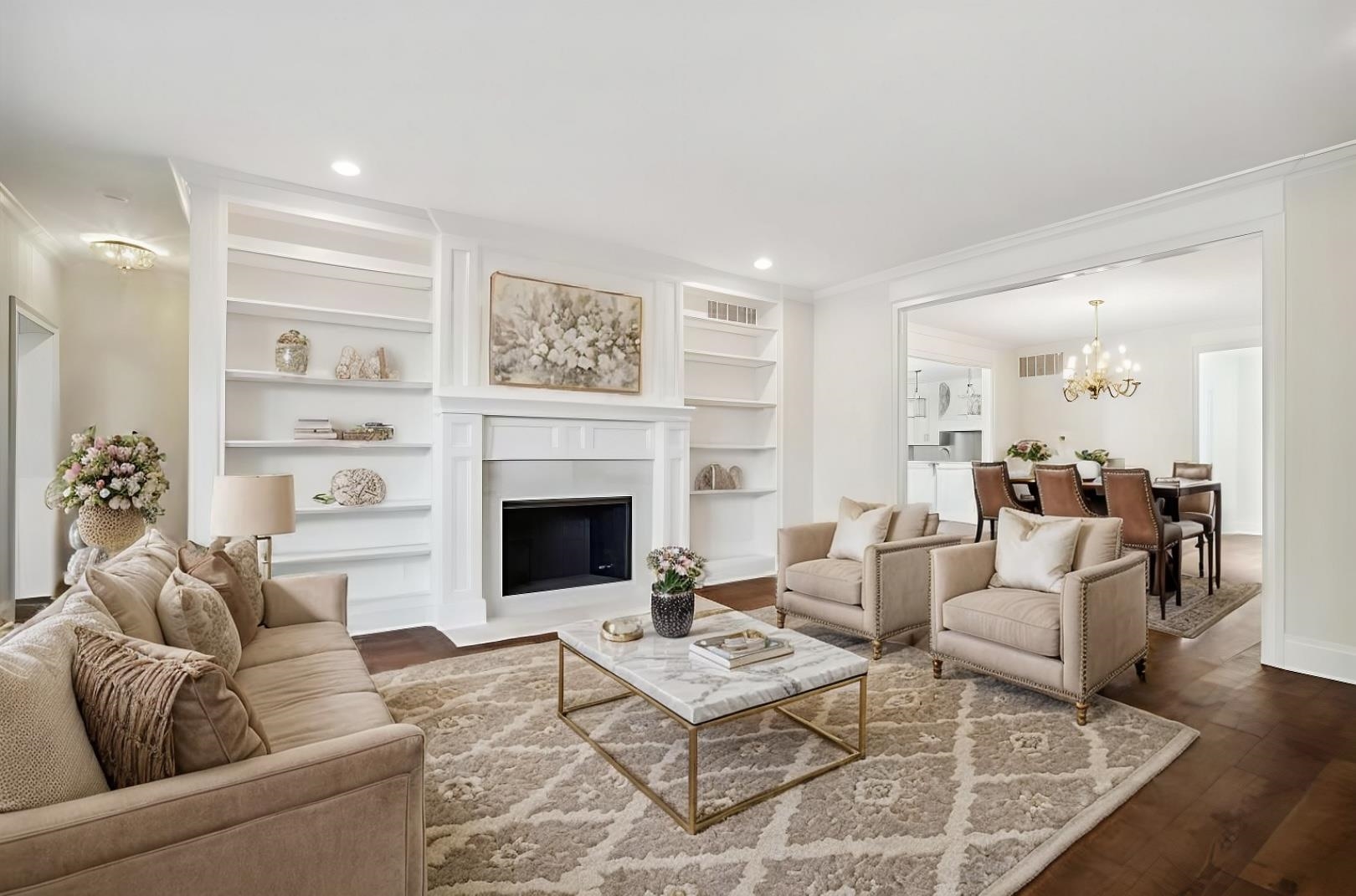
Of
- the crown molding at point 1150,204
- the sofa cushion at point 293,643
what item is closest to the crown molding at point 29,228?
the sofa cushion at point 293,643

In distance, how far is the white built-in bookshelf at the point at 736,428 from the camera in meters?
5.90

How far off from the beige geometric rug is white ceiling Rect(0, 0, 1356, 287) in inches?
102

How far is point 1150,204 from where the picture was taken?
3.93 m

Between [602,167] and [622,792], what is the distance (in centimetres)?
296

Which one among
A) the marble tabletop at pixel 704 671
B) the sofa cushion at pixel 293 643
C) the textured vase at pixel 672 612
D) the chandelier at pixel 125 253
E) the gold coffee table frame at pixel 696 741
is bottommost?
the gold coffee table frame at pixel 696 741

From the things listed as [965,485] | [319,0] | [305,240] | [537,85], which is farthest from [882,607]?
[965,485]

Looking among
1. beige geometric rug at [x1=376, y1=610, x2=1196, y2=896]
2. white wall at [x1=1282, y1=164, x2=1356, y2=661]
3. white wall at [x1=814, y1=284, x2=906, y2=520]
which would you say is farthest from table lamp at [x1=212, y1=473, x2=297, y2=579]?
white wall at [x1=1282, y1=164, x2=1356, y2=661]

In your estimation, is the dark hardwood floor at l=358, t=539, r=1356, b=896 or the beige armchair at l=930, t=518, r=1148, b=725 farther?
the beige armchair at l=930, t=518, r=1148, b=725

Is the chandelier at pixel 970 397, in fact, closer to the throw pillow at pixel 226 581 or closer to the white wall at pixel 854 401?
the white wall at pixel 854 401

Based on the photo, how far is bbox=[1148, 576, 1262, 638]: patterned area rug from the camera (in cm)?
424

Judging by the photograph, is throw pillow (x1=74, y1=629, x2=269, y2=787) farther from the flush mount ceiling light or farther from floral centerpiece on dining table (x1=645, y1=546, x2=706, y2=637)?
the flush mount ceiling light

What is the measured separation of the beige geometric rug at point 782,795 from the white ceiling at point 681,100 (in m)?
2.60

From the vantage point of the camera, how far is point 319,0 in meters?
2.25

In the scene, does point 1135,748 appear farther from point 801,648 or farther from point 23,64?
point 23,64
